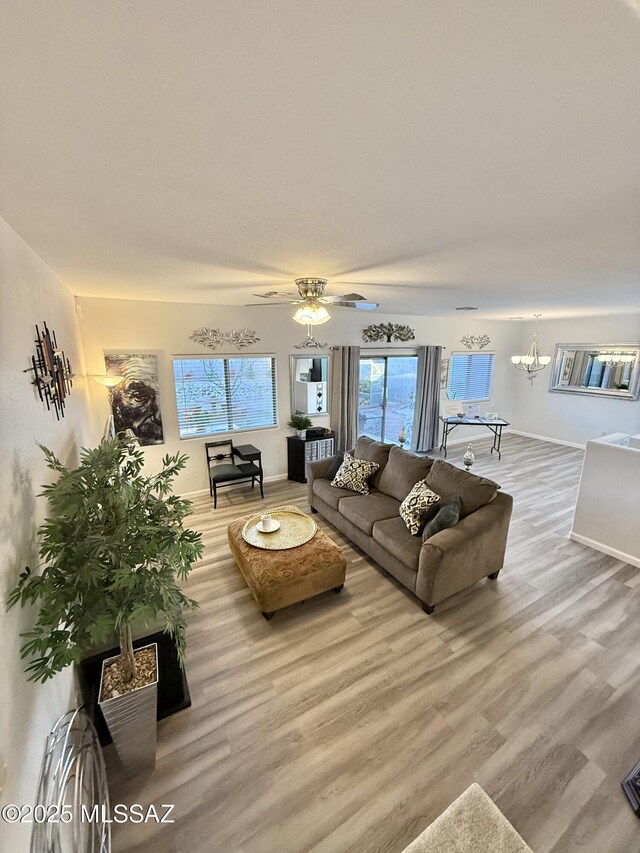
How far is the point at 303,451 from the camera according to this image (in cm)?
521

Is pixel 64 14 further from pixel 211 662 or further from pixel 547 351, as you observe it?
pixel 547 351

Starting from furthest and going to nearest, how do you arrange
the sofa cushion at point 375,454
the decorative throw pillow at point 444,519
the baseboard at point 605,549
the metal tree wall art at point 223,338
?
1. the metal tree wall art at point 223,338
2. the sofa cushion at point 375,454
3. the baseboard at point 605,549
4. the decorative throw pillow at point 444,519

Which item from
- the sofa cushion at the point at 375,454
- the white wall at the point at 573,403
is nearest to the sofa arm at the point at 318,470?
the sofa cushion at the point at 375,454

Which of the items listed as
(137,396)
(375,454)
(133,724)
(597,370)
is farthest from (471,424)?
(133,724)

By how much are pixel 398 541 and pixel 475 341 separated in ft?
18.5

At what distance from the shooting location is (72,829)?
1307mm

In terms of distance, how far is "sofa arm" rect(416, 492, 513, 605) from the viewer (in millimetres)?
2592

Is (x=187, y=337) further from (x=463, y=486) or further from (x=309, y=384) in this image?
(x=463, y=486)

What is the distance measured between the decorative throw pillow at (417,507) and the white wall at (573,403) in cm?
521

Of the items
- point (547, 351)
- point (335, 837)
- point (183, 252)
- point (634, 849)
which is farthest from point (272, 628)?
point (547, 351)

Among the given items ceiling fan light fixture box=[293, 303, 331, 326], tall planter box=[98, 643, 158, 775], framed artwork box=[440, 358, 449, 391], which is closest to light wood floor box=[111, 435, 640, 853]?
tall planter box=[98, 643, 158, 775]

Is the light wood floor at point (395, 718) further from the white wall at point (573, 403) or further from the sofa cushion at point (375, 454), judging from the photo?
the white wall at point (573, 403)

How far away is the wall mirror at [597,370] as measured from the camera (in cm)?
612

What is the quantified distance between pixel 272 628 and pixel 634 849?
2118 millimetres
